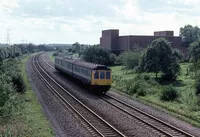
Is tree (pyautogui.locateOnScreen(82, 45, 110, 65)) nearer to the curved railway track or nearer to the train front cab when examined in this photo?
the train front cab

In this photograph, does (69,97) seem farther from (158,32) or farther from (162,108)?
(158,32)

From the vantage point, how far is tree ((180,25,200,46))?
136512mm

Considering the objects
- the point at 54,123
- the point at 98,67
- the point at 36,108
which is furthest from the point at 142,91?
the point at 54,123

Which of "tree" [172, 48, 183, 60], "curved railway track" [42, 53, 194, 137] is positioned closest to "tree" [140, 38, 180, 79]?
"tree" [172, 48, 183, 60]

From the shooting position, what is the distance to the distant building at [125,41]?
321 feet

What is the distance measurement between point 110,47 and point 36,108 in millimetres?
79379

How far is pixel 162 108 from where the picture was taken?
2569 centimetres

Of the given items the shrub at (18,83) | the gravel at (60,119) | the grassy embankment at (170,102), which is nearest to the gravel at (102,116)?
the gravel at (60,119)

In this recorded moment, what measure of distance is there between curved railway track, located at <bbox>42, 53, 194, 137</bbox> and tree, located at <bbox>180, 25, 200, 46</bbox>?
10809 cm

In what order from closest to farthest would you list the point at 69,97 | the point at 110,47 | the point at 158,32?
the point at 69,97, the point at 110,47, the point at 158,32

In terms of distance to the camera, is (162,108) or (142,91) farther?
(142,91)

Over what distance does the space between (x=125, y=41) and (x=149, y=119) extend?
260 ft

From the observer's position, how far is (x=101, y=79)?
32.3 meters

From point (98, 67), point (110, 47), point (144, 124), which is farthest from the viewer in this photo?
point (110, 47)
